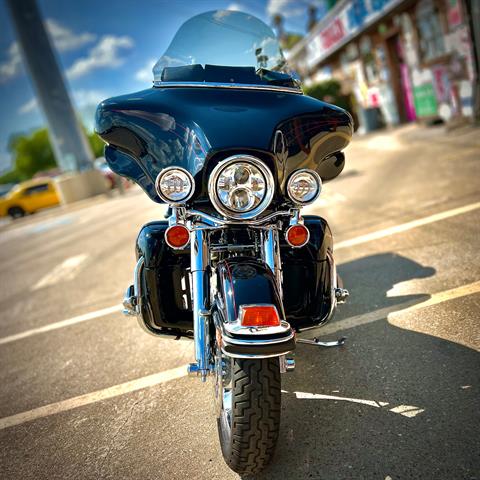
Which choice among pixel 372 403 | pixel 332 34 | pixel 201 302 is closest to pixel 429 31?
pixel 332 34

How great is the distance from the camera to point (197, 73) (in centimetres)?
262

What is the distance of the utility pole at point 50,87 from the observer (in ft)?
82.2

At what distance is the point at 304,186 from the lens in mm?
2344

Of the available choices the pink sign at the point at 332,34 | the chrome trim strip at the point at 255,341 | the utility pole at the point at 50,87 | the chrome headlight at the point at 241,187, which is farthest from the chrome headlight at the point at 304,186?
the utility pole at the point at 50,87

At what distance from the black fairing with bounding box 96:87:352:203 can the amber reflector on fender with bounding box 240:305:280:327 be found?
26.4 inches

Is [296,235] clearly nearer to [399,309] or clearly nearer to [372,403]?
[372,403]

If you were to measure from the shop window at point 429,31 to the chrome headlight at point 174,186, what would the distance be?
43.4 feet

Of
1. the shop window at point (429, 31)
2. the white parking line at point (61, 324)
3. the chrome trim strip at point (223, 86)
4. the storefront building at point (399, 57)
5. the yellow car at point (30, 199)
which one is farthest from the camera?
the yellow car at point (30, 199)

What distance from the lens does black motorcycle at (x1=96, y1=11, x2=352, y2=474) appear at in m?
1.97

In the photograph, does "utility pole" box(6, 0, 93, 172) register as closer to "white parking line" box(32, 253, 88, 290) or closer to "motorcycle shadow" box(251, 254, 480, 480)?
"white parking line" box(32, 253, 88, 290)

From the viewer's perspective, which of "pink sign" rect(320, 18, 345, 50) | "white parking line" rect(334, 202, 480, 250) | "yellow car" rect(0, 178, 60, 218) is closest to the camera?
"white parking line" rect(334, 202, 480, 250)

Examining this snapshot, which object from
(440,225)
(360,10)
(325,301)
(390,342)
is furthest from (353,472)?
(360,10)

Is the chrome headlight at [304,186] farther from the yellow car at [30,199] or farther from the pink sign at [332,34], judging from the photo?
the yellow car at [30,199]

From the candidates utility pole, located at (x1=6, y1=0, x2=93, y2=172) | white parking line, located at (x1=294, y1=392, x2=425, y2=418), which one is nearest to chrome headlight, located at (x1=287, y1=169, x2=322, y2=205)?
white parking line, located at (x1=294, y1=392, x2=425, y2=418)
